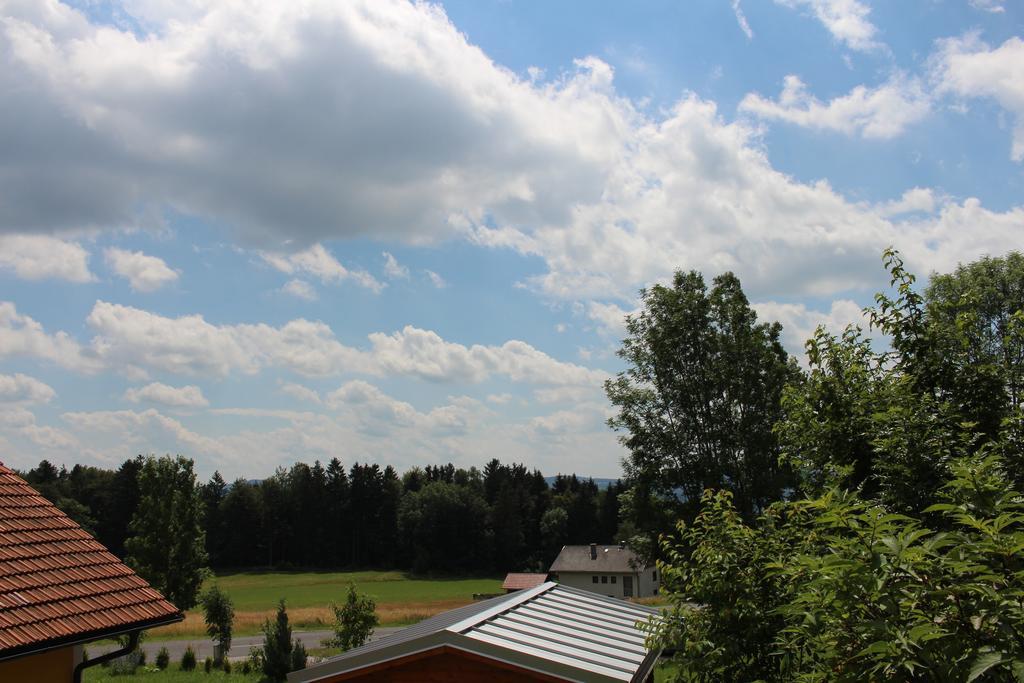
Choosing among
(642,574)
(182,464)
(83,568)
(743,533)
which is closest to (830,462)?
(743,533)

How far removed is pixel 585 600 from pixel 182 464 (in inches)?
1576

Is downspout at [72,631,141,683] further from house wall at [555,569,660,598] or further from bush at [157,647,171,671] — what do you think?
house wall at [555,569,660,598]

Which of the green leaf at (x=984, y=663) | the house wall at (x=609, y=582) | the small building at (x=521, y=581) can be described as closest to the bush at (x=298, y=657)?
the green leaf at (x=984, y=663)

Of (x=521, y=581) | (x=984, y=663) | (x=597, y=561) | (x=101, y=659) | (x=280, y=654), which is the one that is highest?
(x=984, y=663)

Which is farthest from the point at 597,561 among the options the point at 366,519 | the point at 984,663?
the point at 984,663

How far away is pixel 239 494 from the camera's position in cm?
9969

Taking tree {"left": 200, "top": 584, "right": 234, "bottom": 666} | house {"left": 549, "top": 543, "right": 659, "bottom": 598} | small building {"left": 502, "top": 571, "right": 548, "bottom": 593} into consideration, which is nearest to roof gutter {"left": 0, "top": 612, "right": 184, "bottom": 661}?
tree {"left": 200, "top": 584, "right": 234, "bottom": 666}

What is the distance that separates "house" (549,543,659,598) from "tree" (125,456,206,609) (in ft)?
121

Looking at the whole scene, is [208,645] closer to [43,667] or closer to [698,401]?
[698,401]

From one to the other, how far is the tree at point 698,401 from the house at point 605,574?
159 ft

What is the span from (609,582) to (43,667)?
69283 mm

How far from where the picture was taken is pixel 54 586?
7.65 metres

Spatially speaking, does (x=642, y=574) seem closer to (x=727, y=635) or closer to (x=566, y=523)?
(x=566, y=523)

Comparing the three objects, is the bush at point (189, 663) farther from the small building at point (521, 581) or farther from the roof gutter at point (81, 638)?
the small building at point (521, 581)
